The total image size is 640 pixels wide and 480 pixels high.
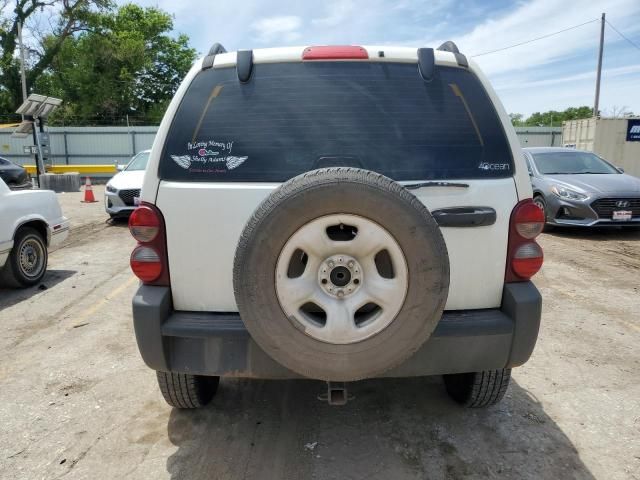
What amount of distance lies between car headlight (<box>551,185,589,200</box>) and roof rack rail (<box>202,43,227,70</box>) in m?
7.47

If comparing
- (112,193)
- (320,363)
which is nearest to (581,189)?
(320,363)

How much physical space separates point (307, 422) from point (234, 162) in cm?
163

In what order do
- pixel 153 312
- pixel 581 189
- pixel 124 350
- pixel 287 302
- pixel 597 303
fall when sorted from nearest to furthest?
pixel 287 302 < pixel 153 312 < pixel 124 350 < pixel 597 303 < pixel 581 189

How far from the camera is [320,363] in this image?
2.04 meters

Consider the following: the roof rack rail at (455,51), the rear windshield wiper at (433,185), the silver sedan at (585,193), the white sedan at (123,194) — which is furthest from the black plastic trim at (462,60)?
the white sedan at (123,194)

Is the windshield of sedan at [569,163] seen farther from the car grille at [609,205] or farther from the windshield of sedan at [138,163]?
the windshield of sedan at [138,163]

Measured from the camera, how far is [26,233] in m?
5.79

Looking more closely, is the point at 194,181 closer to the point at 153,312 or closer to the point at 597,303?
the point at 153,312

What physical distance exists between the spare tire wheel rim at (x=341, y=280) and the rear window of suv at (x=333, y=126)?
467 mm

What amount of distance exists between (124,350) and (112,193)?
7.02 m

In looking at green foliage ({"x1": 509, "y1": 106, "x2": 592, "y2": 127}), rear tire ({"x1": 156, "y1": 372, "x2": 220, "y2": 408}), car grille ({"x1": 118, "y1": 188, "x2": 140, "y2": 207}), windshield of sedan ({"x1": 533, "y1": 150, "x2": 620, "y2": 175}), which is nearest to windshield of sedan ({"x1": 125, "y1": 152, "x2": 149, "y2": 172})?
car grille ({"x1": 118, "y1": 188, "x2": 140, "y2": 207})

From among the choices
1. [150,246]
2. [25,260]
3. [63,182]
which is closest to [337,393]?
[150,246]

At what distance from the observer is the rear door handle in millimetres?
2285

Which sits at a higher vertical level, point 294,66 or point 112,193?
point 294,66
